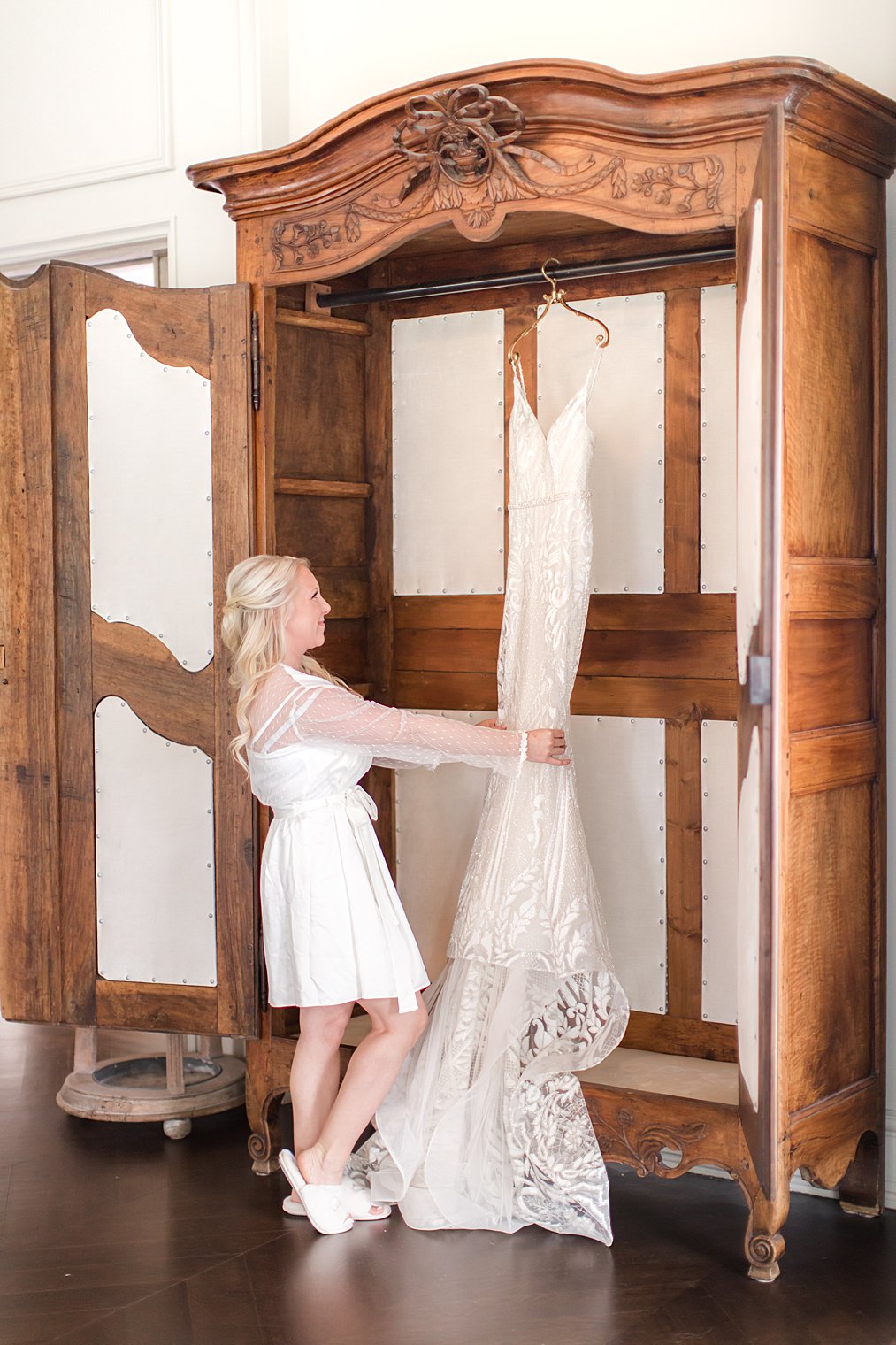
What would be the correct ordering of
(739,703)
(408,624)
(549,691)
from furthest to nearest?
(408,624), (549,691), (739,703)

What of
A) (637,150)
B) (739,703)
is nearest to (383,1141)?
(739,703)

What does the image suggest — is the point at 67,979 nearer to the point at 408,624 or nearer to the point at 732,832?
the point at 408,624

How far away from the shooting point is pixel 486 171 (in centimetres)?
348

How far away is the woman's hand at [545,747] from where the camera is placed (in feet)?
11.5

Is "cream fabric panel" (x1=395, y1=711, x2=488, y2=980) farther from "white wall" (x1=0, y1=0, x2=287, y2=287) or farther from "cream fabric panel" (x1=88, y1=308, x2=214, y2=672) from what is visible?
"white wall" (x1=0, y1=0, x2=287, y2=287)

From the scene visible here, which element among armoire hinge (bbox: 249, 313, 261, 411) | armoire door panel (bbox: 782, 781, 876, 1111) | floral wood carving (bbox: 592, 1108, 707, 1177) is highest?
armoire hinge (bbox: 249, 313, 261, 411)

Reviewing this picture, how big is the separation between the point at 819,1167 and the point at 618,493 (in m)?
1.79

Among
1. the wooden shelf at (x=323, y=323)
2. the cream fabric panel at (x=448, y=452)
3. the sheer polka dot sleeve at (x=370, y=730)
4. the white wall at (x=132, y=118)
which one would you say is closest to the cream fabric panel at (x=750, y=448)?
the sheer polka dot sleeve at (x=370, y=730)

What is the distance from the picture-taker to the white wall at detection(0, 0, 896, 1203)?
386cm

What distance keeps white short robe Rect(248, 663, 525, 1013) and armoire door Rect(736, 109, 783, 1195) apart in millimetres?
659

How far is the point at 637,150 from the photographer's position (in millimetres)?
3273

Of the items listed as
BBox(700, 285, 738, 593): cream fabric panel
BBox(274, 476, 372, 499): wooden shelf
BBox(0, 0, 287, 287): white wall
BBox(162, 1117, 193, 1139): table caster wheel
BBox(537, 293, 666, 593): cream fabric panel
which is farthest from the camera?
BBox(0, 0, 287, 287): white wall

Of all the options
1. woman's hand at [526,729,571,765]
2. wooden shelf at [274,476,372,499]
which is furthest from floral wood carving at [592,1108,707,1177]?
wooden shelf at [274,476,372,499]

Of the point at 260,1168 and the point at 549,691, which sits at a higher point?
the point at 549,691
